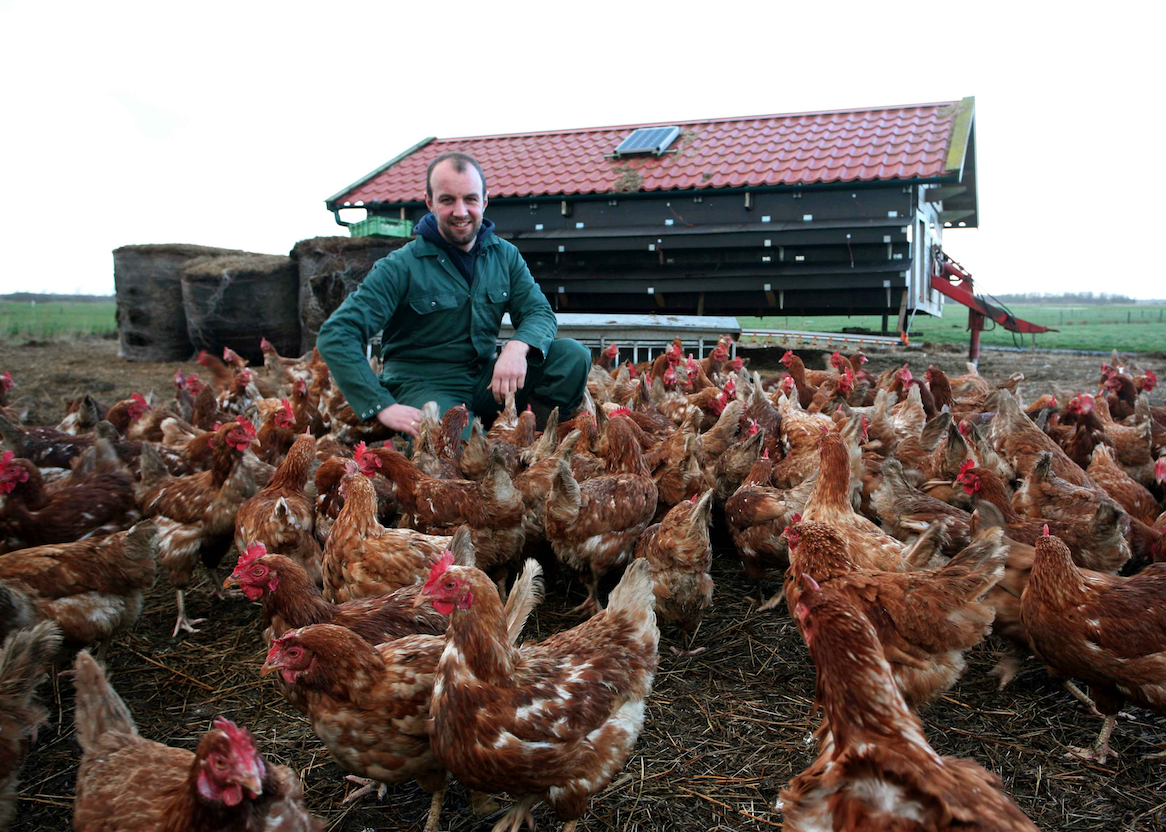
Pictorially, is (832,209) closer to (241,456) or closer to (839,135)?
(839,135)

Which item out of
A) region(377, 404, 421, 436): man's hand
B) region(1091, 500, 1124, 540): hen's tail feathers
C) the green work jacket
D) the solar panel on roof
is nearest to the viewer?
region(1091, 500, 1124, 540): hen's tail feathers

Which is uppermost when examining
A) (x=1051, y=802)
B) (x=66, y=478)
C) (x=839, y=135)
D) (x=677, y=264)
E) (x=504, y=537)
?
(x=839, y=135)

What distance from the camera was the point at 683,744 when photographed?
8.51ft

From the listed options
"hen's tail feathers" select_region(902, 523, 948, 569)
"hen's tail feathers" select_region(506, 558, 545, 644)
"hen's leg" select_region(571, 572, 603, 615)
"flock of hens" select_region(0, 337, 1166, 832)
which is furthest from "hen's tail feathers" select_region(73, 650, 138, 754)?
"hen's tail feathers" select_region(902, 523, 948, 569)

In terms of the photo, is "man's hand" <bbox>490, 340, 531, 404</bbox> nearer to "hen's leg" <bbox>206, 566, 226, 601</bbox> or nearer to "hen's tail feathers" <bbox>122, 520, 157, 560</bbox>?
"hen's leg" <bbox>206, 566, 226, 601</bbox>

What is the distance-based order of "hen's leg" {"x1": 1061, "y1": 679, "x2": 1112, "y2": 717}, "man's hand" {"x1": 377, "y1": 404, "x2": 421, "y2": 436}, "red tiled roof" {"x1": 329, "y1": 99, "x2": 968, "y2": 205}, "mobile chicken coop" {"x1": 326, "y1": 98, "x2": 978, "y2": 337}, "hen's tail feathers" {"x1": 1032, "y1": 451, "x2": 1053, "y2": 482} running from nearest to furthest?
"hen's leg" {"x1": 1061, "y1": 679, "x2": 1112, "y2": 717}, "hen's tail feathers" {"x1": 1032, "y1": 451, "x2": 1053, "y2": 482}, "man's hand" {"x1": 377, "y1": 404, "x2": 421, "y2": 436}, "mobile chicken coop" {"x1": 326, "y1": 98, "x2": 978, "y2": 337}, "red tiled roof" {"x1": 329, "y1": 99, "x2": 968, "y2": 205}

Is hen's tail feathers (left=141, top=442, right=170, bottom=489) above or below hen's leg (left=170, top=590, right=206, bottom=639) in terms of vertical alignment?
above

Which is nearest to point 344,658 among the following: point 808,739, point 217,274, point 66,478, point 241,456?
point 808,739

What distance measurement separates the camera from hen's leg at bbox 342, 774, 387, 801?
236 centimetres

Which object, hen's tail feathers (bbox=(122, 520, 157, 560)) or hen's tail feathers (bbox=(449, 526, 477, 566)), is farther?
hen's tail feathers (bbox=(122, 520, 157, 560))

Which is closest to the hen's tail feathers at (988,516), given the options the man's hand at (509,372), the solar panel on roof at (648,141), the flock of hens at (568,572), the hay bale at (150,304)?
the flock of hens at (568,572)

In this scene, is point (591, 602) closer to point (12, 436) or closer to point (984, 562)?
point (984, 562)

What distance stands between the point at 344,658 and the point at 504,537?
141cm

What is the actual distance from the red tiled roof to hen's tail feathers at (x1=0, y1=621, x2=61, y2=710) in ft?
32.7
